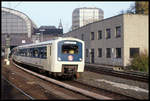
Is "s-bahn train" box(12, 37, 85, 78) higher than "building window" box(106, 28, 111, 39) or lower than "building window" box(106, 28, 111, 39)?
lower

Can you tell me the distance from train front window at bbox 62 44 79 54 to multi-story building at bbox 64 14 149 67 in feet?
50.7

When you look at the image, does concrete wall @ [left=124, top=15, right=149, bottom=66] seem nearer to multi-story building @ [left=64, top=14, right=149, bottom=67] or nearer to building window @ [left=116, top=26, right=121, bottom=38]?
multi-story building @ [left=64, top=14, right=149, bottom=67]

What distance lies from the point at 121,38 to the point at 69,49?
1742 cm

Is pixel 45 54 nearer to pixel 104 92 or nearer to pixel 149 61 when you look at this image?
pixel 104 92

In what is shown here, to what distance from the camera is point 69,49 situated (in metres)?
19.1

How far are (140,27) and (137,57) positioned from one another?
7740mm

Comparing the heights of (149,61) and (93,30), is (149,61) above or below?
below

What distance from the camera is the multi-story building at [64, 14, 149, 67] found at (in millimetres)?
34750

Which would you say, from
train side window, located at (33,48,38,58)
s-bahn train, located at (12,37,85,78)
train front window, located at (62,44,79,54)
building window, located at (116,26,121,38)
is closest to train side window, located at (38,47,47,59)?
s-bahn train, located at (12,37,85,78)

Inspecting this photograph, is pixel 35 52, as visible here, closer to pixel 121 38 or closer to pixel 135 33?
pixel 121 38

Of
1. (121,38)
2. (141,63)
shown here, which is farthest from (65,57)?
(121,38)

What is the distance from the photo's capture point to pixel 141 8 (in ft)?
168

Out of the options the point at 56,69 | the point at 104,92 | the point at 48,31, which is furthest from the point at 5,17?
the point at 104,92

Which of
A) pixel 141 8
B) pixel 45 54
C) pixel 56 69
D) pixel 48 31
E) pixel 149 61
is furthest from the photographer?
pixel 48 31
